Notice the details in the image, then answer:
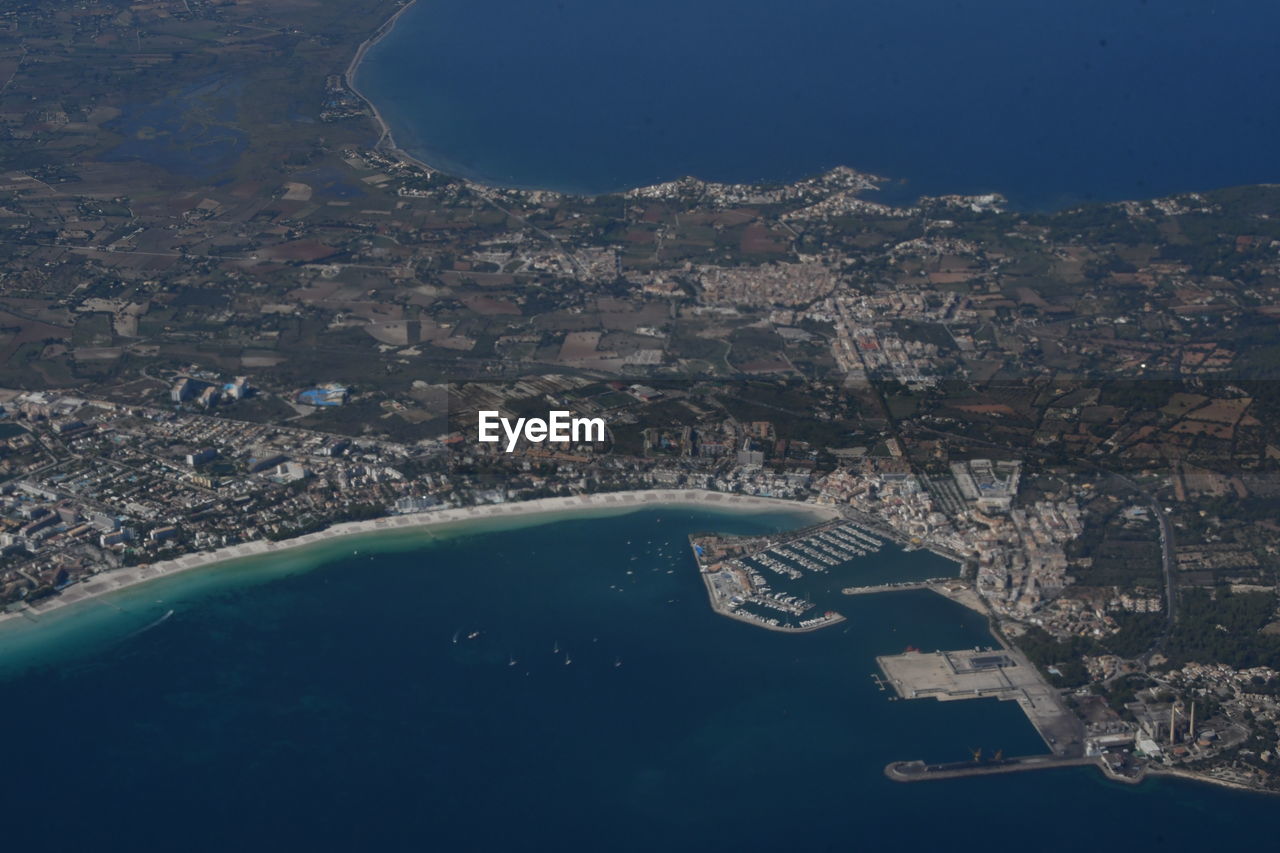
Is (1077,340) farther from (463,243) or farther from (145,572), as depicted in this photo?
(145,572)

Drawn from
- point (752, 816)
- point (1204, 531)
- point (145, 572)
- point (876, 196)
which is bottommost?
point (752, 816)

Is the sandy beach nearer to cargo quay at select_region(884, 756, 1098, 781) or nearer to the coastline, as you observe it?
cargo quay at select_region(884, 756, 1098, 781)

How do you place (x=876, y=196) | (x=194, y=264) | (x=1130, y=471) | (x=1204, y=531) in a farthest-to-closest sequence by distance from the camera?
(x=876, y=196), (x=194, y=264), (x=1130, y=471), (x=1204, y=531)

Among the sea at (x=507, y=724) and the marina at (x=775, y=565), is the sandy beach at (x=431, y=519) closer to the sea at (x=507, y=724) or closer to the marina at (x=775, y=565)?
the sea at (x=507, y=724)

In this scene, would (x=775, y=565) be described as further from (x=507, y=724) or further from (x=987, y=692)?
(x=507, y=724)

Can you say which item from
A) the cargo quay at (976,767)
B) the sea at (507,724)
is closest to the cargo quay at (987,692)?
the cargo quay at (976,767)

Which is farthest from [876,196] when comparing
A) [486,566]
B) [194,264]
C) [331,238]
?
[486,566]

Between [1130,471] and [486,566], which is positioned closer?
[486,566]
